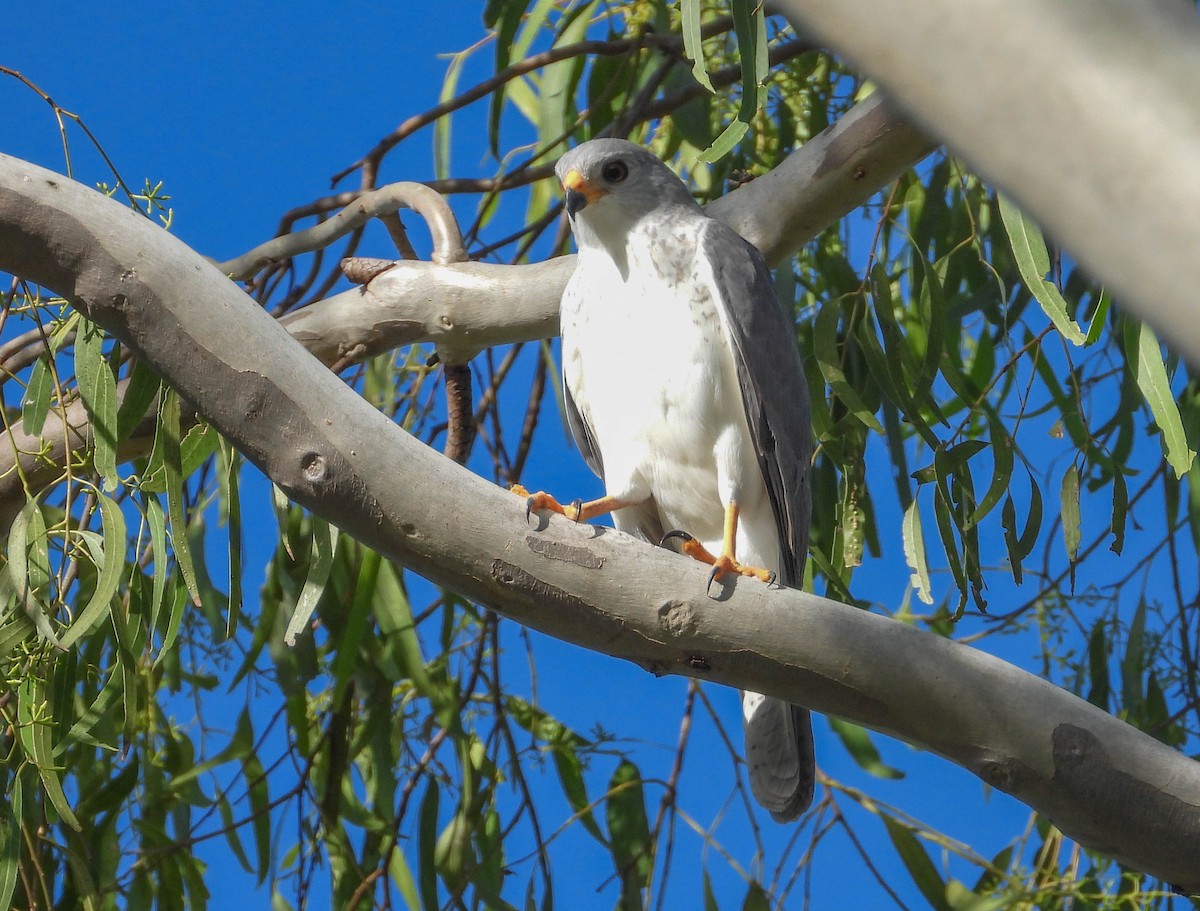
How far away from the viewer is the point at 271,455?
132cm

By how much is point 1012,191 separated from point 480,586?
41.8 inches

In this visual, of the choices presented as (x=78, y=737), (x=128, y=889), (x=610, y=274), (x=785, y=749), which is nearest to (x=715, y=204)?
(x=610, y=274)

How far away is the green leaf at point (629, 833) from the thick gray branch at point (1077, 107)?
2.33 metres

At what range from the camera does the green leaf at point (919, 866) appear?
2.59m

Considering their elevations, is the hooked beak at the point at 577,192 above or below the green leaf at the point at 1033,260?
above

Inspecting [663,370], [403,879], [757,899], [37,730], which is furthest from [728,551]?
[403,879]

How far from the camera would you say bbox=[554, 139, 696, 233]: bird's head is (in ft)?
7.22

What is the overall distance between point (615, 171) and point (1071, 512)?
0.94 metres

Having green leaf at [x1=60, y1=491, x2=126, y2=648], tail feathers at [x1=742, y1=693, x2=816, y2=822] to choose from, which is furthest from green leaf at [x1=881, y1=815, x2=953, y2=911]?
green leaf at [x1=60, y1=491, x2=126, y2=648]

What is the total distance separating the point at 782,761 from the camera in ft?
6.64

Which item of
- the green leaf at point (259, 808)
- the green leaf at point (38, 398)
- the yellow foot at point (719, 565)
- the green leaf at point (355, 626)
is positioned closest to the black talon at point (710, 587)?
the yellow foot at point (719, 565)

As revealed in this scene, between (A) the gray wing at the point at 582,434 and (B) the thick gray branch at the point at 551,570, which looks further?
(A) the gray wing at the point at 582,434

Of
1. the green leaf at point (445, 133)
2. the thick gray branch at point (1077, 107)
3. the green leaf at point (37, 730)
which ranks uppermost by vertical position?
the green leaf at point (445, 133)

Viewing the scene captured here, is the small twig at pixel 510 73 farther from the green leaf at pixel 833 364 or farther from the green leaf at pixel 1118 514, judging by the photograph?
the green leaf at pixel 1118 514
